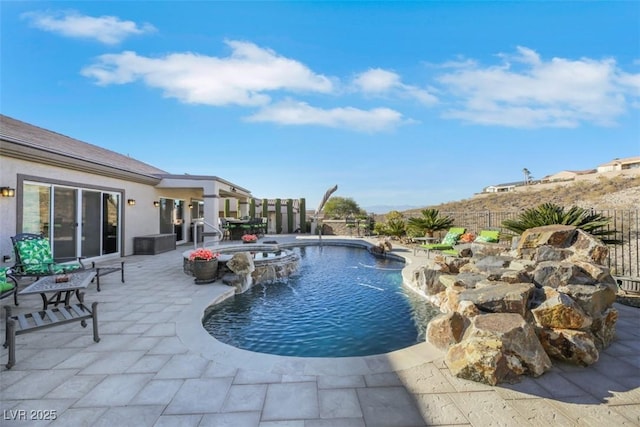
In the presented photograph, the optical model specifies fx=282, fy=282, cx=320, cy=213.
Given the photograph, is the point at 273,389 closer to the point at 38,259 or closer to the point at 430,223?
the point at 38,259

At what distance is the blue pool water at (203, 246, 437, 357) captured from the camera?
154 inches

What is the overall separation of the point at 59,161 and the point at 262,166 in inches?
577

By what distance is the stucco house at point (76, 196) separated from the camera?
632 cm

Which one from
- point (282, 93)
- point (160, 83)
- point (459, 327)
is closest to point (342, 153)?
point (282, 93)

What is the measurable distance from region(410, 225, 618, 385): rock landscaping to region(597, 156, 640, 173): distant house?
44.2 metres

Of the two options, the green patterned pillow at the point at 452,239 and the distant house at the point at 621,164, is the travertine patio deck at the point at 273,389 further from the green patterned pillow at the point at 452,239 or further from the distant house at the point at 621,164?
the distant house at the point at 621,164

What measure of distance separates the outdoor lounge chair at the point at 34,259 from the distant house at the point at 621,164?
1984 inches

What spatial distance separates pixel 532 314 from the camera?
3301 millimetres

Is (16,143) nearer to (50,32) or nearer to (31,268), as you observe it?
(31,268)

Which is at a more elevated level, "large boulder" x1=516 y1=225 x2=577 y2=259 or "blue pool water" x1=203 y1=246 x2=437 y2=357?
"large boulder" x1=516 y1=225 x2=577 y2=259

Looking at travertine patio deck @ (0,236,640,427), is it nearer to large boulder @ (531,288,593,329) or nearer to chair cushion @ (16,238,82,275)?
large boulder @ (531,288,593,329)

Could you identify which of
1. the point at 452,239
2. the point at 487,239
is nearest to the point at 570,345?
the point at 487,239

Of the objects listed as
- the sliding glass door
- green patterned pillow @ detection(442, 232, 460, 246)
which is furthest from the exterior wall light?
green patterned pillow @ detection(442, 232, 460, 246)

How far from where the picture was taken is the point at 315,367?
113 inches
